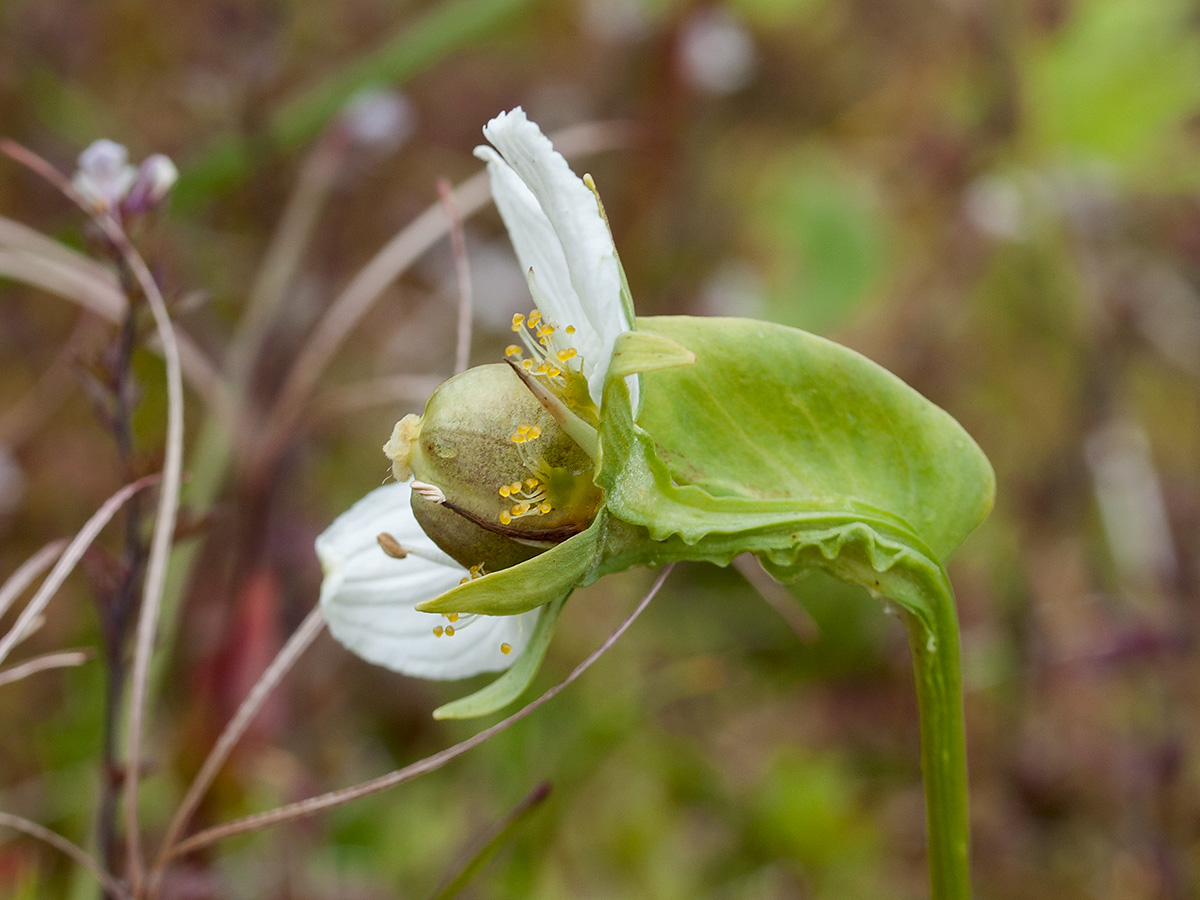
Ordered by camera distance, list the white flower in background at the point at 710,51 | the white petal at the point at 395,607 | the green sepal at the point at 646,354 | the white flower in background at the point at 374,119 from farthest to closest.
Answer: the white flower in background at the point at 710,51, the white flower in background at the point at 374,119, the white petal at the point at 395,607, the green sepal at the point at 646,354

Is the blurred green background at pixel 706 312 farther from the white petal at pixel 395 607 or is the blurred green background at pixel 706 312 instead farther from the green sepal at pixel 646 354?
the green sepal at pixel 646 354

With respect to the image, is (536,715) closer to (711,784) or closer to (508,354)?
(711,784)

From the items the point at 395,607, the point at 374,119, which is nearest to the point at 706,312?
the point at 374,119

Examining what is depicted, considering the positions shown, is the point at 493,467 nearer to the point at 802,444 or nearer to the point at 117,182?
the point at 802,444

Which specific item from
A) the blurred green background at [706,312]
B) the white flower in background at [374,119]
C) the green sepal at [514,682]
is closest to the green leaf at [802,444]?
the green sepal at [514,682]

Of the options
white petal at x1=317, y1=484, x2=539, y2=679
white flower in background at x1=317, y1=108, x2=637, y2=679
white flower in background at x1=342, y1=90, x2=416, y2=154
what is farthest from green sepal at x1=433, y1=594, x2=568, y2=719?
white flower in background at x1=342, y1=90, x2=416, y2=154

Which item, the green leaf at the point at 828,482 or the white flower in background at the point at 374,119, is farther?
the white flower in background at the point at 374,119
